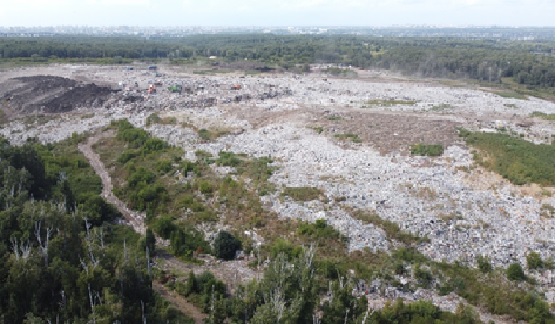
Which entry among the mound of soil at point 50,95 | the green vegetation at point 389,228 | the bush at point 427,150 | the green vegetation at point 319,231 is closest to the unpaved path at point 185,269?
the green vegetation at point 319,231

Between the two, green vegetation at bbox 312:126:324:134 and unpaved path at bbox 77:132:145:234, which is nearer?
unpaved path at bbox 77:132:145:234

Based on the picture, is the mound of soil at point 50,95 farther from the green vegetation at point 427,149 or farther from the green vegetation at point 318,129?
the green vegetation at point 427,149

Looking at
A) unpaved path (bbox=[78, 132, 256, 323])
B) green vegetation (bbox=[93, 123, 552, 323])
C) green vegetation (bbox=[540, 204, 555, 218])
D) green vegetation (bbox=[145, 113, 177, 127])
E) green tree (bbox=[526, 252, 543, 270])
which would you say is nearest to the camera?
green vegetation (bbox=[93, 123, 552, 323])

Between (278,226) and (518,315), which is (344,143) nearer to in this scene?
(278,226)

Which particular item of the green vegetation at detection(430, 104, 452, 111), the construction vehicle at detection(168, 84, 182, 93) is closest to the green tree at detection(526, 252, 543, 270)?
the green vegetation at detection(430, 104, 452, 111)

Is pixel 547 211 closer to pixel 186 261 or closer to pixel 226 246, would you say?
pixel 226 246

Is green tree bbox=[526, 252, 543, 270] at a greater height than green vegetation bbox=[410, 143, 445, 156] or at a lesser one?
lesser

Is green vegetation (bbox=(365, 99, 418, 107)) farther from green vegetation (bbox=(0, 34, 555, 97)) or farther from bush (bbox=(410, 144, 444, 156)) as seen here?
green vegetation (bbox=(0, 34, 555, 97))

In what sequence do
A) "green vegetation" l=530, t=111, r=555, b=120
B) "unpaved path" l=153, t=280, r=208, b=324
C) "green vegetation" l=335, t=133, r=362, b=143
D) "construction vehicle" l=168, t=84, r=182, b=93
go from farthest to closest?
1. "construction vehicle" l=168, t=84, r=182, b=93
2. "green vegetation" l=530, t=111, r=555, b=120
3. "green vegetation" l=335, t=133, r=362, b=143
4. "unpaved path" l=153, t=280, r=208, b=324
